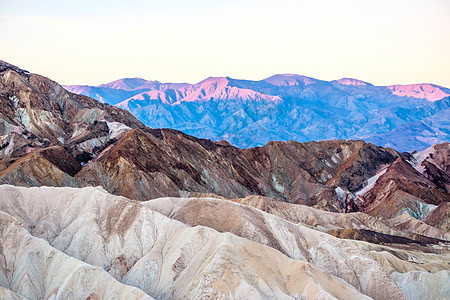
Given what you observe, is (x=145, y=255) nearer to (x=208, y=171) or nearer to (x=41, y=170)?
(x=41, y=170)

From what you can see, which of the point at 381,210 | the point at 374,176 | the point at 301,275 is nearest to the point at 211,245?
the point at 301,275

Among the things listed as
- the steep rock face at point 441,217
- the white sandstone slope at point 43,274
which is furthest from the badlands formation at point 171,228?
the steep rock face at point 441,217

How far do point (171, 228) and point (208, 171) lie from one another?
82055 millimetres

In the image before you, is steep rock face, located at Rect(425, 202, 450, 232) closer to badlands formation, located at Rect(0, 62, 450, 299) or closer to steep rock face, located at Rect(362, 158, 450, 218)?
badlands formation, located at Rect(0, 62, 450, 299)

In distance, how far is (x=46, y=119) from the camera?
165m

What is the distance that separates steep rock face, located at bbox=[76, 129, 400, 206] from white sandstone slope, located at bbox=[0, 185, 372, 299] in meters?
44.4

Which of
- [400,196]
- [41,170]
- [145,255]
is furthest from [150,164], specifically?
[145,255]

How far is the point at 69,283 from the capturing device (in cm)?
6531

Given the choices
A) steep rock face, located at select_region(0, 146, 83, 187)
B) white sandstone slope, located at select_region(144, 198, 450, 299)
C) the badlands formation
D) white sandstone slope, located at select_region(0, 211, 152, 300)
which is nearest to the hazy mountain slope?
steep rock face, located at select_region(0, 146, 83, 187)

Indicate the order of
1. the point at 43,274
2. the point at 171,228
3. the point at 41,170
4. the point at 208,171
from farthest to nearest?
the point at 208,171, the point at 41,170, the point at 171,228, the point at 43,274

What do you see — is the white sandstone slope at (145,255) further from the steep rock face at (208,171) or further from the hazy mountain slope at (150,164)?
the steep rock face at (208,171)

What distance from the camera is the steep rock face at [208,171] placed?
13525 centimetres

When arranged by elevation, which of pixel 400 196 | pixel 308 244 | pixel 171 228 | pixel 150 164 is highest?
pixel 171 228

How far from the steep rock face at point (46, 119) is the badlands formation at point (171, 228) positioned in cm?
46
